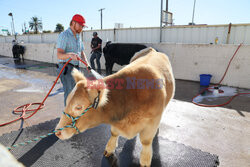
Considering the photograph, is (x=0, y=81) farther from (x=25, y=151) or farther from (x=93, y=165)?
(x=93, y=165)

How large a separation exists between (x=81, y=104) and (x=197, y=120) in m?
2.89

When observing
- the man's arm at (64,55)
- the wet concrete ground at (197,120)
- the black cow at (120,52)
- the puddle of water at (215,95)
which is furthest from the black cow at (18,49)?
the puddle of water at (215,95)

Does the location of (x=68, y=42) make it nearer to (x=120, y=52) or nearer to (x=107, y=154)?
(x=107, y=154)

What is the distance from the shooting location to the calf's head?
4.96 feet

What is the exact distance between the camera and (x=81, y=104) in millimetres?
1541

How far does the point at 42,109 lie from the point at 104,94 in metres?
3.21

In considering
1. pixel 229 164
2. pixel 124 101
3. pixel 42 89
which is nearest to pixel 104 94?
pixel 124 101

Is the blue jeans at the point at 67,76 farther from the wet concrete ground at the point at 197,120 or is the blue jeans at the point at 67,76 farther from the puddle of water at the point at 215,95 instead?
the puddle of water at the point at 215,95

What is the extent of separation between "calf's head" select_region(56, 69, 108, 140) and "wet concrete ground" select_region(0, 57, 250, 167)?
1.83 m

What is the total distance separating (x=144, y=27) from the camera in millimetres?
9789

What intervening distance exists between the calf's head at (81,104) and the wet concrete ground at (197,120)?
1831mm

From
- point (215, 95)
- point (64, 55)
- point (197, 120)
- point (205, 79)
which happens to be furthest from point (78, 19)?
point (205, 79)

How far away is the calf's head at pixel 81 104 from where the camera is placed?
1.51 meters

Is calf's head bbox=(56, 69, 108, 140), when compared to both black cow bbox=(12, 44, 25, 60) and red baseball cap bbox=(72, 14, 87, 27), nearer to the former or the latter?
red baseball cap bbox=(72, 14, 87, 27)
